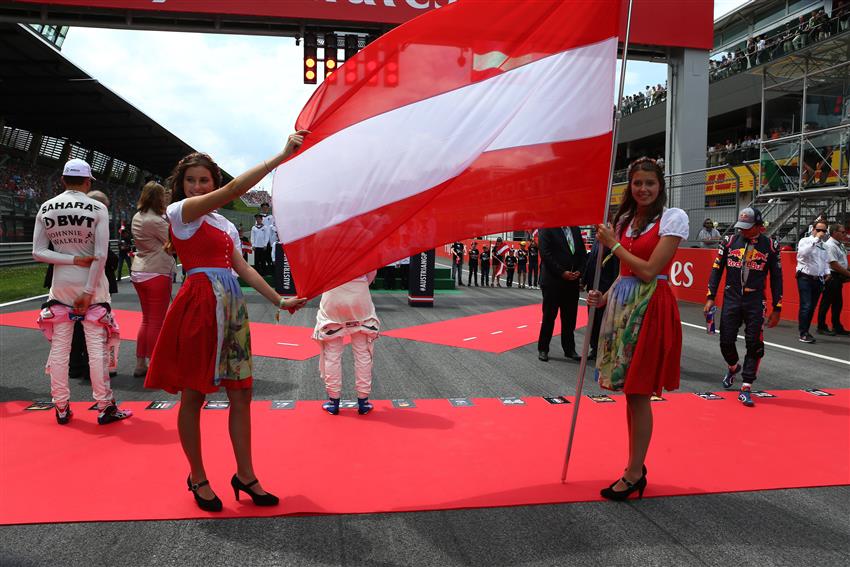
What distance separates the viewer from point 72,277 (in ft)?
14.6

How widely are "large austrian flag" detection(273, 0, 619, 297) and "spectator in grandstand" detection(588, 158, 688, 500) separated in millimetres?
303

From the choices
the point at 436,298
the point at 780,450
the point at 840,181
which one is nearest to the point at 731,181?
the point at 840,181

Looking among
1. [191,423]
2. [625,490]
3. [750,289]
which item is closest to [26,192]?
[191,423]

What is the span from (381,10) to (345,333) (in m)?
11.8

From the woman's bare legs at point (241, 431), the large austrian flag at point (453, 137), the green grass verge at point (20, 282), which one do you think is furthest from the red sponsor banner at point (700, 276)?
the green grass verge at point (20, 282)

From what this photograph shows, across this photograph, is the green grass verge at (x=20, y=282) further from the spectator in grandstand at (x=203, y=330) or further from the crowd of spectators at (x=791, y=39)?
the crowd of spectators at (x=791, y=39)

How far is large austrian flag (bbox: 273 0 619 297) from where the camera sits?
10.5ft

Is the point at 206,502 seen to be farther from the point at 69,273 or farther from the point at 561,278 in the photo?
the point at 561,278

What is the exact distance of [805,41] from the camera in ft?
50.4

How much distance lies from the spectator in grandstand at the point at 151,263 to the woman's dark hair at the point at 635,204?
4.19 m

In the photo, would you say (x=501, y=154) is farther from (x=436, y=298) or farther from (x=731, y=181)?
(x=731, y=181)

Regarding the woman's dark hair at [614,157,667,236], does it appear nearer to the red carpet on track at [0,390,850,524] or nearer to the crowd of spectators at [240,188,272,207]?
the red carpet on track at [0,390,850,524]

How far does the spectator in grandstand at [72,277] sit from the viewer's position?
4.38 metres

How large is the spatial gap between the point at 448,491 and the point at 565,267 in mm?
4431
